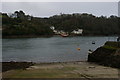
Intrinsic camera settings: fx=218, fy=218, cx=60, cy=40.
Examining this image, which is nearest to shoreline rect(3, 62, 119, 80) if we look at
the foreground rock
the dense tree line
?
the foreground rock

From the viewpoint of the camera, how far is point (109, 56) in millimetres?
18766

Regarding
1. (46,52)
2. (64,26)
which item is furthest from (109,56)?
(64,26)

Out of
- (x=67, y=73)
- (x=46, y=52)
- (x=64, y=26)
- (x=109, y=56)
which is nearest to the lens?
(x=67, y=73)

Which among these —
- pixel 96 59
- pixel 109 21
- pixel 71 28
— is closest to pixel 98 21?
pixel 109 21

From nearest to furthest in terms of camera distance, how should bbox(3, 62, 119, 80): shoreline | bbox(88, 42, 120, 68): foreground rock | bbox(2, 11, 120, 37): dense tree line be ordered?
bbox(3, 62, 119, 80): shoreline, bbox(88, 42, 120, 68): foreground rock, bbox(2, 11, 120, 37): dense tree line

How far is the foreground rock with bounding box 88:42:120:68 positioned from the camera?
1760 cm

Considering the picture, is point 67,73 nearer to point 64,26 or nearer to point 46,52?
point 46,52

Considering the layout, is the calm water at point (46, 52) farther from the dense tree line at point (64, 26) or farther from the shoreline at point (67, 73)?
the dense tree line at point (64, 26)

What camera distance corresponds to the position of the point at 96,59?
21688mm

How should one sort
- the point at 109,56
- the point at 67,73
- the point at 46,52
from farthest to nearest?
the point at 46,52, the point at 109,56, the point at 67,73

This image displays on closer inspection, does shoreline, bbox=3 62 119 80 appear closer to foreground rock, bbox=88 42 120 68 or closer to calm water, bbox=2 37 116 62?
foreground rock, bbox=88 42 120 68

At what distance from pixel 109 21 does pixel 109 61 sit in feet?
328

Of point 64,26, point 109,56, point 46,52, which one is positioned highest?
point 64,26

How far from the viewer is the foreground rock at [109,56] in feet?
57.8
